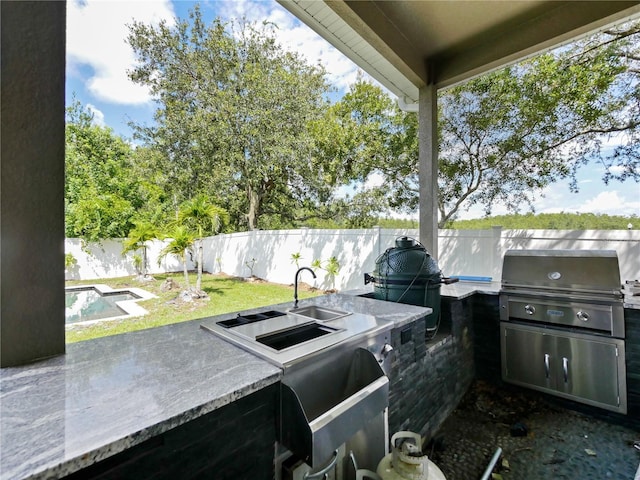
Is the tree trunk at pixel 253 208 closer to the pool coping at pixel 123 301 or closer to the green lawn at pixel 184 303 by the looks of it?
the green lawn at pixel 184 303

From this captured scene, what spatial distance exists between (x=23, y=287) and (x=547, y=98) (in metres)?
5.96

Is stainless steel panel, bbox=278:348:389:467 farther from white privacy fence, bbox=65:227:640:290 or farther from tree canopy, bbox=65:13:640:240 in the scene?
tree canopy, bbox=65:13:640:240

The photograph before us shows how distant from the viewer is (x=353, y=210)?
7.96 m

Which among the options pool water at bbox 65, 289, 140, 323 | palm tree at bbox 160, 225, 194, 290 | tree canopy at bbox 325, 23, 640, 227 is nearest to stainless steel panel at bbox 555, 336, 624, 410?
tree canopy at bbox 325, 23, 640, 227

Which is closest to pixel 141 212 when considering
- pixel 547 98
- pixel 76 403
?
pixel 76 403

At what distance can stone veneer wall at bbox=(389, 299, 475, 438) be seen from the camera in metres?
1.72

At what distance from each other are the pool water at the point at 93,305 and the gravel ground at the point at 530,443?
486 centimetres

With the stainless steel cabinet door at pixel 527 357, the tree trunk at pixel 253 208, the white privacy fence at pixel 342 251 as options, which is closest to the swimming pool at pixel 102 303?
the white privacy fence at pixel 342 251

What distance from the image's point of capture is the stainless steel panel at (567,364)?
2.17 meters

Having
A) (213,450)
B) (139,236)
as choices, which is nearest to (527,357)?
→ (213,450)

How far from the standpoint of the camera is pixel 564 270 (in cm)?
237

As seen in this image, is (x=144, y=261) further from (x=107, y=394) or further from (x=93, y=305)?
(x=107, y=394)

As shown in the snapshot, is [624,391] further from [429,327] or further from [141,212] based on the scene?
[141,212]

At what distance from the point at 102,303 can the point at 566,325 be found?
249 inches
